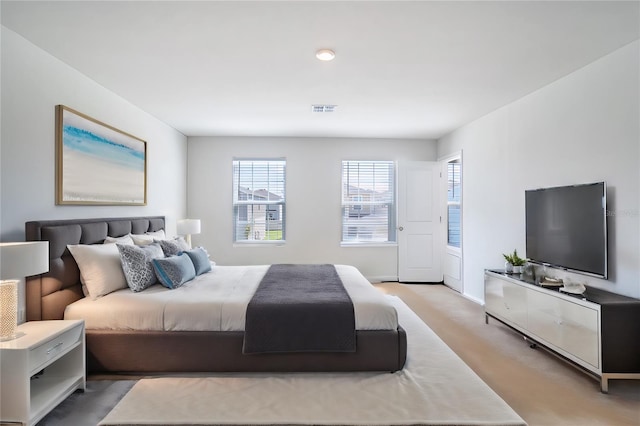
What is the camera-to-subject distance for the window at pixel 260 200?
5.95 m

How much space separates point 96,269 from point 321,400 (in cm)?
201

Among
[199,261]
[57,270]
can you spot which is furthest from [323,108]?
[57,270]

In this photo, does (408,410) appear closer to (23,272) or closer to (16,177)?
(23,272)

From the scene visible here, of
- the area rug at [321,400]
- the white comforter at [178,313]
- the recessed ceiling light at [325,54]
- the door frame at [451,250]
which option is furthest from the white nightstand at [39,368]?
the door frame at [451,250]

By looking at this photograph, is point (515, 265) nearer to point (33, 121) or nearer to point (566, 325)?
point (566, 325)

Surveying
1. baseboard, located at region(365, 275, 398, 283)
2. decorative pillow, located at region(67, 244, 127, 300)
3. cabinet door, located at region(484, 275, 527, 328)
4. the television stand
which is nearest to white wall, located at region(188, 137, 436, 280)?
baseboard, located at region(365, 275, 398, 283)

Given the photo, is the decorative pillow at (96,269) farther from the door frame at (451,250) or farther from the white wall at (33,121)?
the door frame at (451,250)

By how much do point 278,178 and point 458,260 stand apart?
3.16 m

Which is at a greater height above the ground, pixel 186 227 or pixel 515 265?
pixel 186 227

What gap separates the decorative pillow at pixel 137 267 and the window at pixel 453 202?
4.37 metres

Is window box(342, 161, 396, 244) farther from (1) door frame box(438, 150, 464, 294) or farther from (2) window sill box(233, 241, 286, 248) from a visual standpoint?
(2) window sill box(233, 241, 286, 248)

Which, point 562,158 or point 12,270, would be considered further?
point 562,158

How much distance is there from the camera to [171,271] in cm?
306

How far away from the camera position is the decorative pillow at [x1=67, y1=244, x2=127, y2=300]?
2.78 metres
